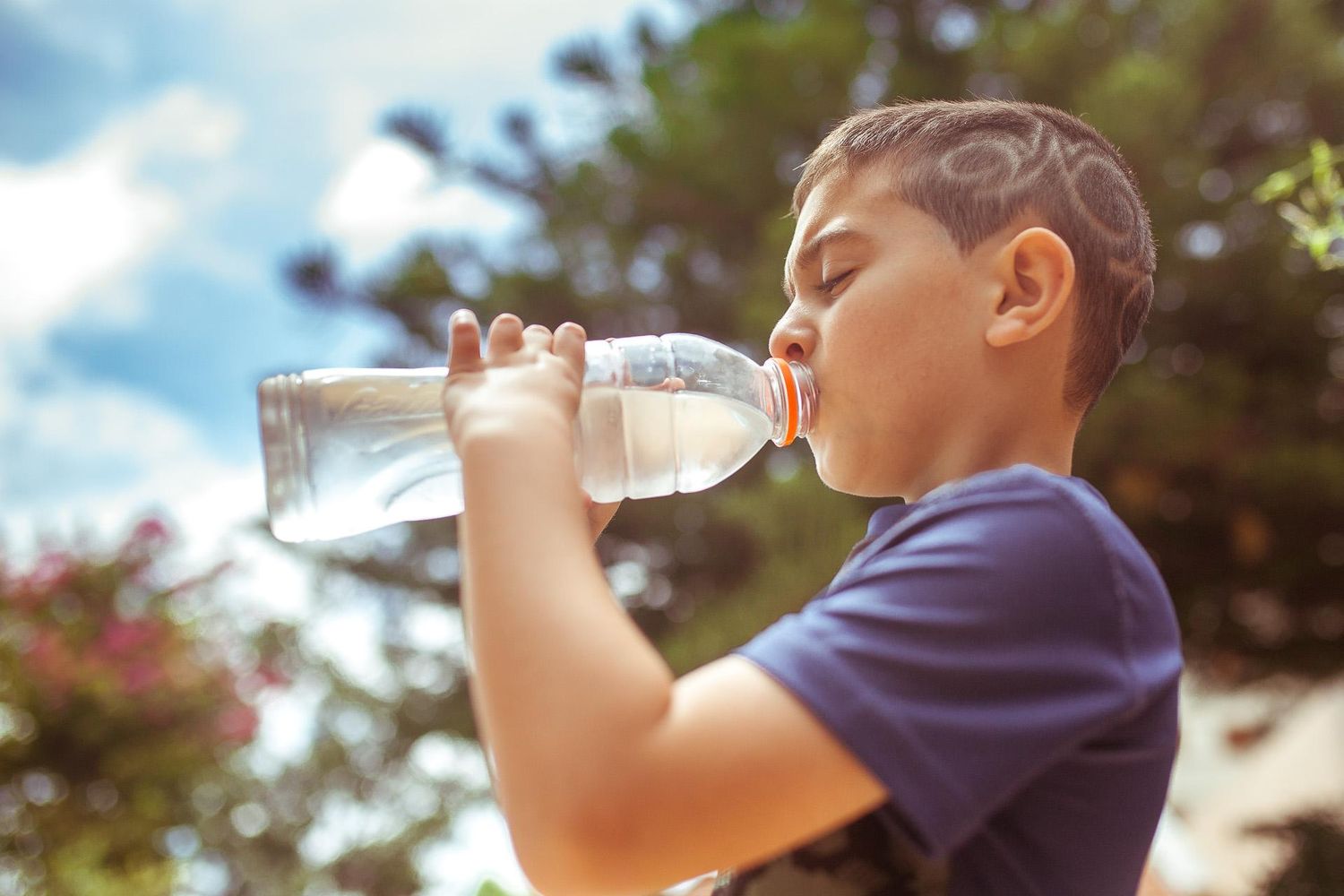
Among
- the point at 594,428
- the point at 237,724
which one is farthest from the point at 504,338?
the point at 237,724

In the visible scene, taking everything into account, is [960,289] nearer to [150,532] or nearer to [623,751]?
[623,751]

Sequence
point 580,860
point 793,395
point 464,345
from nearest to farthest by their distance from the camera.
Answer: point 580,860
point 464,345
point 793,395

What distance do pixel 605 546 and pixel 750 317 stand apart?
592mm

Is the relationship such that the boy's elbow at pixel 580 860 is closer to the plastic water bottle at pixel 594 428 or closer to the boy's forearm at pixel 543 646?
the boy's forearm at pixel 543 646

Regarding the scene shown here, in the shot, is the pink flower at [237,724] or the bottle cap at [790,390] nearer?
the bottle cap at [790,390]

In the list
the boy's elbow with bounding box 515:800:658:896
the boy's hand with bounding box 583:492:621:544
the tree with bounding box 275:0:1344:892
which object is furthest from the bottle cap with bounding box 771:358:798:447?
the tree with bounding box 275:0:1344:892

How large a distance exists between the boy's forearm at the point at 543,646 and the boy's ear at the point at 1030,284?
22 centimetres

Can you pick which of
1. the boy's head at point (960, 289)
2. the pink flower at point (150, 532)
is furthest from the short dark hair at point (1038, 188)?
the pink flower at point (150, 532)

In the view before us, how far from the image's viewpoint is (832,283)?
1.78 ft

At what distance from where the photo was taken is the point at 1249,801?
2693 mm

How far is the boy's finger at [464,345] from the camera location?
1.49 ft

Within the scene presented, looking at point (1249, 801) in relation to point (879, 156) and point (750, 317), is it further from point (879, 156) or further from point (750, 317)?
point (879, 156)

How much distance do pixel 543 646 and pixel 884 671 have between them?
0.37 ft

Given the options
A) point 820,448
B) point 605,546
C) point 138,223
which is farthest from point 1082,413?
point 138,223
